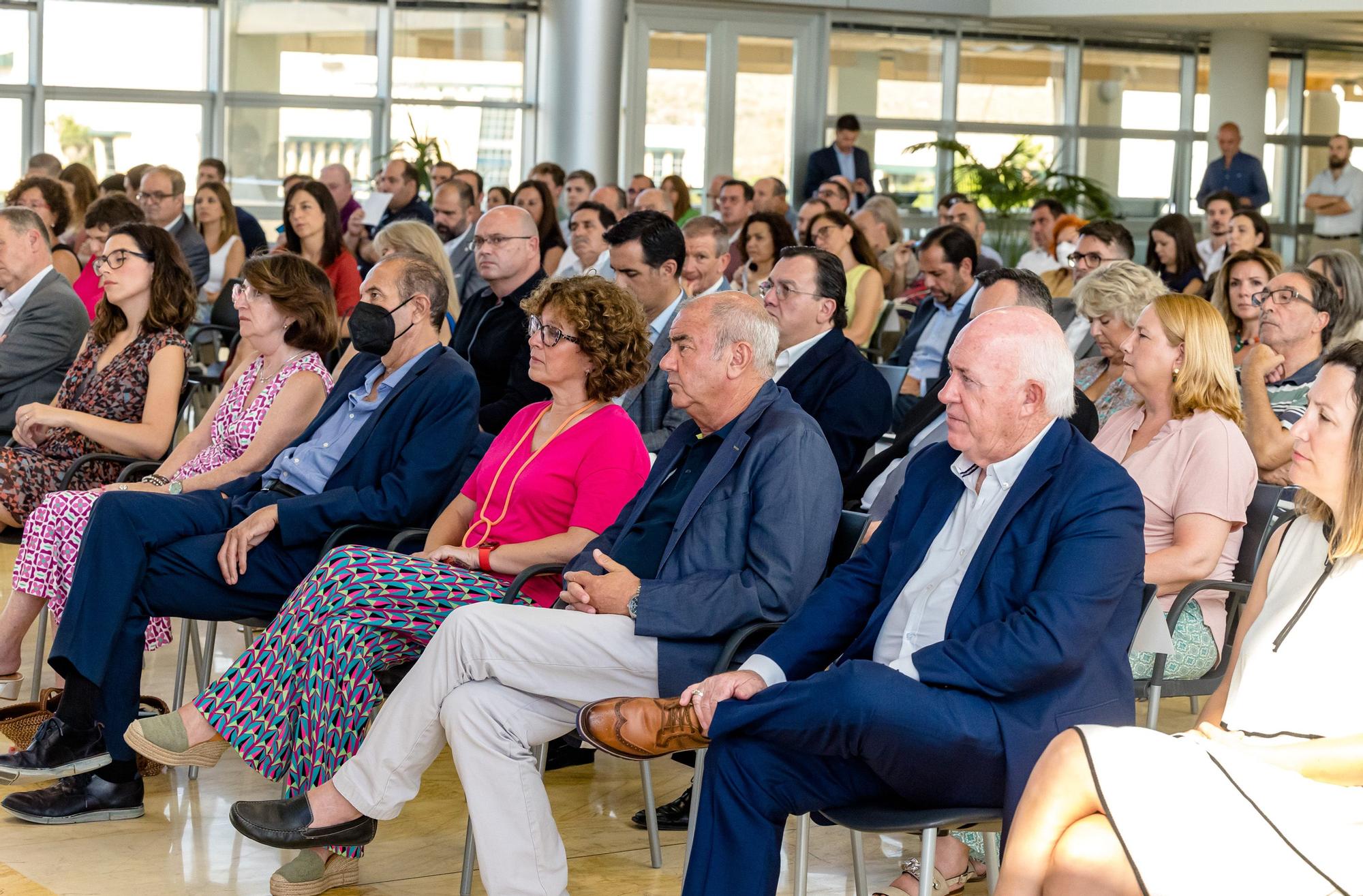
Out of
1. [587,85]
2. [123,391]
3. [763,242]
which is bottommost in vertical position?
[123,391]

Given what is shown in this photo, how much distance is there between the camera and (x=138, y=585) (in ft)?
11.8

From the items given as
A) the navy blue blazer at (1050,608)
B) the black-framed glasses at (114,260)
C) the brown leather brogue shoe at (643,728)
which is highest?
the black-framed glasses at (114,260)

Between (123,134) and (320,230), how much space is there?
7.00m

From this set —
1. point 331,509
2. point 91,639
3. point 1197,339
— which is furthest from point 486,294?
point 1197,339

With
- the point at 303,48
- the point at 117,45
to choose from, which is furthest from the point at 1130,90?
the point at 117,45

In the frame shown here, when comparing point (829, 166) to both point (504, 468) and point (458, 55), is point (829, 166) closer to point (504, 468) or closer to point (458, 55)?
point (458, 55)

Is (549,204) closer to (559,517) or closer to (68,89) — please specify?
(559,517)

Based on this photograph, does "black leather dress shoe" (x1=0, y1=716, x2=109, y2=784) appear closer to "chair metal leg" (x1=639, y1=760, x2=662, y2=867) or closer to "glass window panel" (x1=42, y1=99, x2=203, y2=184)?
"chair metal leg" (x1=639, y1=760, x2=662, y2=867)

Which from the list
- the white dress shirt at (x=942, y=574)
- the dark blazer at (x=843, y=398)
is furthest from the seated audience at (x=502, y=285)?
the white dress shirt at (x=942, y=574)

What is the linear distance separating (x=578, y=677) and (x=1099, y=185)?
1438 cm

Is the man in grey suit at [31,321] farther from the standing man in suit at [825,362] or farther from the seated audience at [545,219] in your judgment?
the seated audience at [545,219]

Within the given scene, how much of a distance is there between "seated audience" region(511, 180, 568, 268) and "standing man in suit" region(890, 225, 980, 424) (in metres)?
2.14

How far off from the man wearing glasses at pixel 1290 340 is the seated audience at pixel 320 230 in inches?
166

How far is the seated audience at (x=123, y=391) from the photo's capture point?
449 cm
